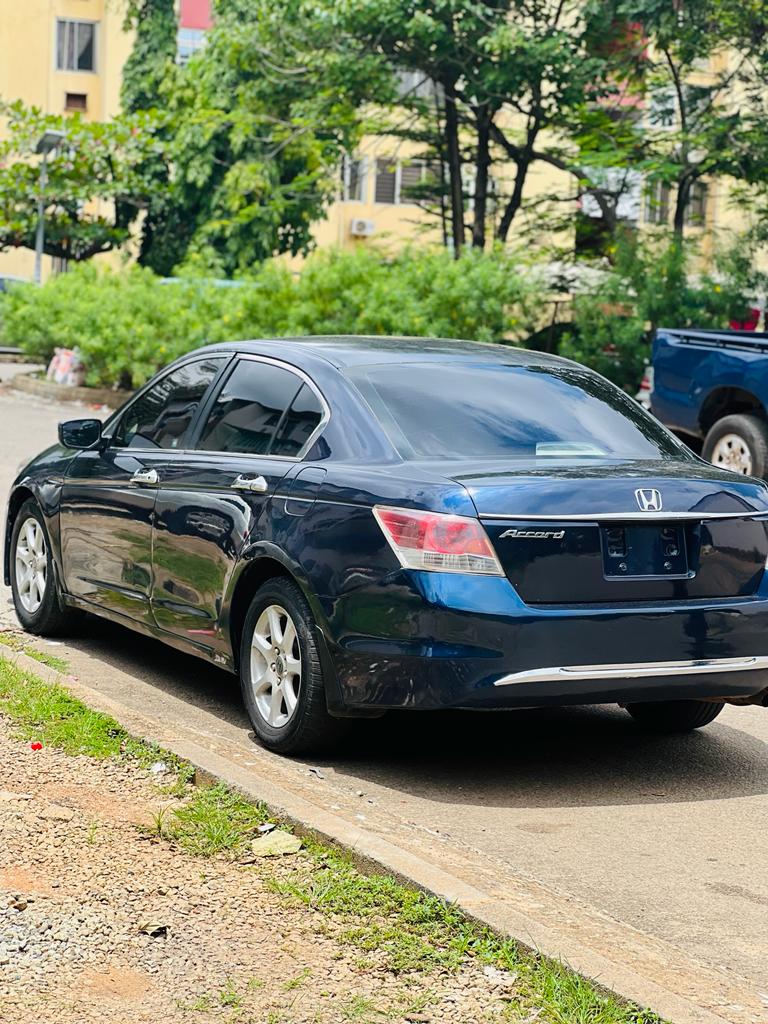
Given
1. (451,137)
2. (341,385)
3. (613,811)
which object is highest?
(451,137)

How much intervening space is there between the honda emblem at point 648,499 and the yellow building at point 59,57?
181ft

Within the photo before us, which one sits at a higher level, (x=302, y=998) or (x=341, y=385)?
(x=341, y=385)

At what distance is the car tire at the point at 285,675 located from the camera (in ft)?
19.7

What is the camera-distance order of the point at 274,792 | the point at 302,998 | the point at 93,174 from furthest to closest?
the point at 93,174
the point at 274,792
the point at 302,998

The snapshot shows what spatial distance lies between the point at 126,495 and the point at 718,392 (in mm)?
8383

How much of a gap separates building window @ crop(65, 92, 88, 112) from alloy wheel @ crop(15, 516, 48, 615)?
53.8 metres

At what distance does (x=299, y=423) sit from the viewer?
6.57m

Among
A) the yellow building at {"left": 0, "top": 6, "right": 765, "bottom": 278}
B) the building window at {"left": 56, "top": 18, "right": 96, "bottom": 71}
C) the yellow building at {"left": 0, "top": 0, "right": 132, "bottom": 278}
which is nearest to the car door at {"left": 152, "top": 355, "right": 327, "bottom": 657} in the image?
the yellow building at {"left": 0, "top": 6, "right": 765, "bottom": 278}

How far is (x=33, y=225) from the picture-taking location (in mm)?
47188

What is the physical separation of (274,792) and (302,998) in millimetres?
1482

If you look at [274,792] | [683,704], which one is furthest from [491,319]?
[274,792]

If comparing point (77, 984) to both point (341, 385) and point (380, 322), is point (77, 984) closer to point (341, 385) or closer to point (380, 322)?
point (341, 385)

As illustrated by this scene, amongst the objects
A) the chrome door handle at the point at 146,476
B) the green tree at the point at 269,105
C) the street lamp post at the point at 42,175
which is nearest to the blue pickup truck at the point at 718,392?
the chrome door handle at the point at 146,476

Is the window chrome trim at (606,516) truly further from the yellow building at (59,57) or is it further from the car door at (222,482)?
the yellow building at (59,57)
